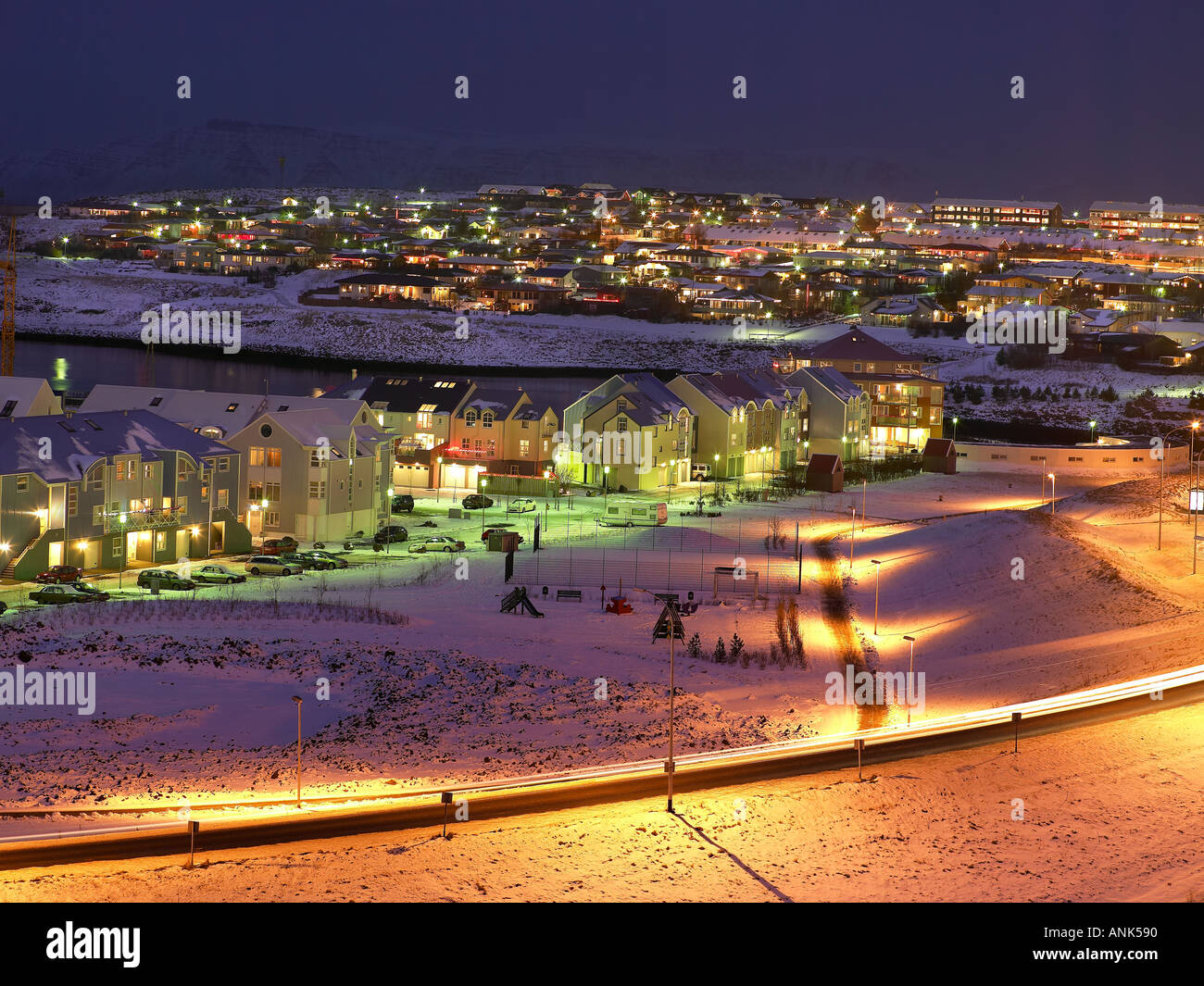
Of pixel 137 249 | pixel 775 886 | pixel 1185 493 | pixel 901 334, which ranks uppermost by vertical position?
pixel 137 249

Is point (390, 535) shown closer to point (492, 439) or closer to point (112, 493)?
point (112, 493)

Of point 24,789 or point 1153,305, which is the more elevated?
point 1153,305

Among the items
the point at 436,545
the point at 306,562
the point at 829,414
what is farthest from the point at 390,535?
the point at 829,414

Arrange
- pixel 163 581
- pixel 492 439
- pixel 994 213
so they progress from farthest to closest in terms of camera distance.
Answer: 1. pixel 994 213
2. pixel 492 439
3. pixel 163 581

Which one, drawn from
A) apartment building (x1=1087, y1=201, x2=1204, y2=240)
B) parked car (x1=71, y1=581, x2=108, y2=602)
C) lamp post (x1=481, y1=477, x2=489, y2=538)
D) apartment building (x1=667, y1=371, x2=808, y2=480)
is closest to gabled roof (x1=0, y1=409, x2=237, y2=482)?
parked car (x1=71, y1=581, x2=108, y2=602)

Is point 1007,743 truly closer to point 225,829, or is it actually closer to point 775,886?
point 775,886

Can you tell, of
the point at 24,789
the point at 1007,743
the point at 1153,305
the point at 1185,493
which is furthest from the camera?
the point at 1153,305

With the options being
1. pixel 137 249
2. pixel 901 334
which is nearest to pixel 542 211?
pixel 137 249
